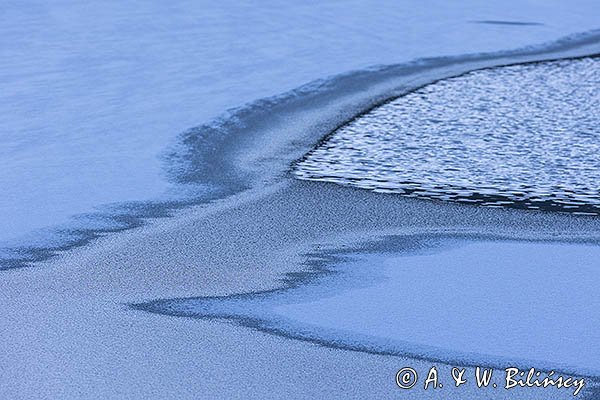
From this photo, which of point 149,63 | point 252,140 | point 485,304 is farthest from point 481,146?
point 149,63

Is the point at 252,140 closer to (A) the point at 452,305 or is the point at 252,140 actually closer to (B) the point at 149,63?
(B) the point at 149,63

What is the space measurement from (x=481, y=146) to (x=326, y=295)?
151 centimetres

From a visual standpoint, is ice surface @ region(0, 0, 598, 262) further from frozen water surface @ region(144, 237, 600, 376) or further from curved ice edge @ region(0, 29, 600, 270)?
frozen water surface @ region(144, 237, 600, 376)

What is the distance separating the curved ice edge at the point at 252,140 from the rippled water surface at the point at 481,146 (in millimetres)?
108

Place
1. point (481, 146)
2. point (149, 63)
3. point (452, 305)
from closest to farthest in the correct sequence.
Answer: point (452, 305) → point (481, 146) → point (149, 63)

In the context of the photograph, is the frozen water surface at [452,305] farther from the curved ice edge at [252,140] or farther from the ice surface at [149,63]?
the ice surface at [149,63]

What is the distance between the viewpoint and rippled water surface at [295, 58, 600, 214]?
3.42m

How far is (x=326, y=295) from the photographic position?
2609 millimetres

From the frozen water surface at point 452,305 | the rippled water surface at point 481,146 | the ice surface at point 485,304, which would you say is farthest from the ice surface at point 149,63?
the ice surface at point 485,304

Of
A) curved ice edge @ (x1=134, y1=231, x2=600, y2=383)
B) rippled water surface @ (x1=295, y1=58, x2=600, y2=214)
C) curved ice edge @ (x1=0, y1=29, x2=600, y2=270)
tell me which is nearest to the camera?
curved ice edge @ (x1=134, y1=231, x2=600, y2=383)

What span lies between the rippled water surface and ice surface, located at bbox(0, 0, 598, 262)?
1.83 ft

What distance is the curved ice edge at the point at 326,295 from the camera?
2.27 meters

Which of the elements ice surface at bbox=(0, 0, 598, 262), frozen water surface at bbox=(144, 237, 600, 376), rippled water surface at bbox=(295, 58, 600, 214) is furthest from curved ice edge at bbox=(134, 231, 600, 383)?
ice surface at bbox=(0, 0, 598, 262)

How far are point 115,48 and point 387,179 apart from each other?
2.27 metres
